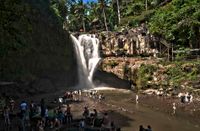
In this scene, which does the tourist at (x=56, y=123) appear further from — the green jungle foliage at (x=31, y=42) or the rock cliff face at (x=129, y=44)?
the rock cliff face at (x=129, y=44)

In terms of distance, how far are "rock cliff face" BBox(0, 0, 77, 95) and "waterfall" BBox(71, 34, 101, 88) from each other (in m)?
1.61

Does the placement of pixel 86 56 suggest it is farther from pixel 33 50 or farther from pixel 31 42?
pixel 31 42

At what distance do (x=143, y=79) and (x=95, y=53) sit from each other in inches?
534

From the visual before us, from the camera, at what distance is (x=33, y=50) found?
155 ft

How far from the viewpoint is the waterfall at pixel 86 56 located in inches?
2314

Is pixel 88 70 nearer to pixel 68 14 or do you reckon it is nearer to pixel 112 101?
pixel 112 101

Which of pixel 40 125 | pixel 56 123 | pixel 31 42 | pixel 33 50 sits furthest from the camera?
pixel 33 50

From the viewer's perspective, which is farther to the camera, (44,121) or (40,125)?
(44,121)

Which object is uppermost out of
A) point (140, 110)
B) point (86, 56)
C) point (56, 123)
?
point (86, 56)

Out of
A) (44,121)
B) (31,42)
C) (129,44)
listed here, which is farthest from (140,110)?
(129,44)

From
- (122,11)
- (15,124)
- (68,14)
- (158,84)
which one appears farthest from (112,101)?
(68,14)

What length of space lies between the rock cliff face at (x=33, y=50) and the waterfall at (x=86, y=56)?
1.61 meters

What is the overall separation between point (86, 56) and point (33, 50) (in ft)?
53.7

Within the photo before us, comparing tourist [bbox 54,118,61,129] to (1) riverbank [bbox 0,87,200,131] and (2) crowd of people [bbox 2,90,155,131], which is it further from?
(1) riverbank [bbox 0,87,200,131]
